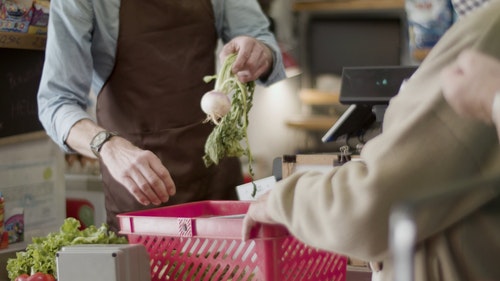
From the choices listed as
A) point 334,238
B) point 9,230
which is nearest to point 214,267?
point 334,238

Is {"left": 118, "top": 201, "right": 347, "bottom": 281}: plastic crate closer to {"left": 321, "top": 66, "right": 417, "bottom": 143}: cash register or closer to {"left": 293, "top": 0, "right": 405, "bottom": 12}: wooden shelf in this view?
{"left": 321, "top": 66, "right": 417, "bottom": 143}: cash register

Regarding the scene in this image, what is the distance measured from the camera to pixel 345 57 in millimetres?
5688

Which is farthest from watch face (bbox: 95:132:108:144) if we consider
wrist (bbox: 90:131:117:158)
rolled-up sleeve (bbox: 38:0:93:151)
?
rolled-up sleeve (bbox: 38:0:93:151)

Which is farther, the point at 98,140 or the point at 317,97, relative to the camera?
the point at 317,97

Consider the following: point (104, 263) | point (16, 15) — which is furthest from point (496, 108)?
point (16, 15)

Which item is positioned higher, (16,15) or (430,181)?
(16,15)

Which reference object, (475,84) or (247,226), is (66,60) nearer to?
(247,226)

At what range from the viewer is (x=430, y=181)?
→ 1103 millimetres

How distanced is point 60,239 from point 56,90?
2.14ft

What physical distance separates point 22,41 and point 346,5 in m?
2.92

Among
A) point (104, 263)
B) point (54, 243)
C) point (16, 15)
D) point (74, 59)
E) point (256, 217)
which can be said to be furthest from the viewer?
point (16, 15)

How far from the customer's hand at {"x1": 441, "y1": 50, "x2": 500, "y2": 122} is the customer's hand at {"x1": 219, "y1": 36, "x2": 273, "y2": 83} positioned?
1087 mm

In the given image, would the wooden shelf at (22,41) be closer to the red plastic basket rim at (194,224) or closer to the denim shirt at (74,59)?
the denim shirt at (74,59)

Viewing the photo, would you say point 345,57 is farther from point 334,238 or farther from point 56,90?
point 334,238
